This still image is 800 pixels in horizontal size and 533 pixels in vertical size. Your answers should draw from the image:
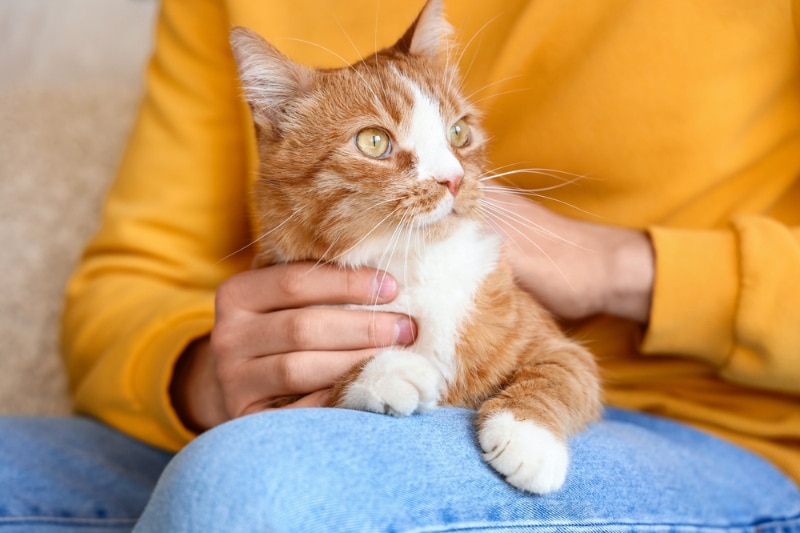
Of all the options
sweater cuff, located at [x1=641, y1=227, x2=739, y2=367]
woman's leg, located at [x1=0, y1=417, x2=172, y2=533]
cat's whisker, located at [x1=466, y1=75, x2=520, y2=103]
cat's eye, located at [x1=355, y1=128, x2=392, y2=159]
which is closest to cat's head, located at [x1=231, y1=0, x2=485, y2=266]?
cat's eye, located at [x1=355, y1=128, x2=392, y2=159]

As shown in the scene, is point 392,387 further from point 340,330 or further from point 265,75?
point 265,75

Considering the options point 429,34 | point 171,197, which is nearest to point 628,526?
point 429,34

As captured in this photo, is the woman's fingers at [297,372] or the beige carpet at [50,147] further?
the beige carpet at [50,147]

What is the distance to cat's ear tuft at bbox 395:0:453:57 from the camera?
1.31 metres

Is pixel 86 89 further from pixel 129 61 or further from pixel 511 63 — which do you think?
pixel 511 63

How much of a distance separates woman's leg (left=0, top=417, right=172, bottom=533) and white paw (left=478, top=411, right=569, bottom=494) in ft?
2.51

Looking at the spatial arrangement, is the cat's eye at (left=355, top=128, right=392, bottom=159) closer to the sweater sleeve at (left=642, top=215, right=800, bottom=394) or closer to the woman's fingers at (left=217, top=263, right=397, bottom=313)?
the woman's fingers at (left=217, top=263, right=397, bottom=313)

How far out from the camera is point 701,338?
4.57 feet

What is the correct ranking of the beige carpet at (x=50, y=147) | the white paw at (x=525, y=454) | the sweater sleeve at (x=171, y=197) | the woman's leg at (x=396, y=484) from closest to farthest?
the woman's leg at (x=396, y=484), the white paw at (x=525, y=454), the sweater sleeve at (x=171, y=197), the beige carpet at (x=50, y=147)

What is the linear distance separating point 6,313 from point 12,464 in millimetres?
924

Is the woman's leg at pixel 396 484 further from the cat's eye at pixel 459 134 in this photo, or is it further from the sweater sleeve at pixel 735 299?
the cat's eye at pixel 459 134

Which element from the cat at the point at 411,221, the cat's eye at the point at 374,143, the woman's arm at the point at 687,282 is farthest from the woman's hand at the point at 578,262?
the cat's eye at the point at 374,143

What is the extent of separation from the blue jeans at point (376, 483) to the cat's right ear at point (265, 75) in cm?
58

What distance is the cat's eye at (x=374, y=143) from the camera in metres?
1.17
